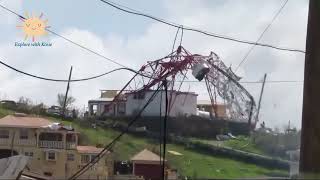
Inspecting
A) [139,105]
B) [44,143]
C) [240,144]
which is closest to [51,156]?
[44,143]

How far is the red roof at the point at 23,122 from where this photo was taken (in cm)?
4175

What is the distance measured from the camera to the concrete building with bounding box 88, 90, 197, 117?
2460cm

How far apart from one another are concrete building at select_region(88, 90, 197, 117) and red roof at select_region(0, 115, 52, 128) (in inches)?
134

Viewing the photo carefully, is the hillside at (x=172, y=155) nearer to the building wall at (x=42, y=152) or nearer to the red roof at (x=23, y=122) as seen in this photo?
the building wall at (x=42, y=152)

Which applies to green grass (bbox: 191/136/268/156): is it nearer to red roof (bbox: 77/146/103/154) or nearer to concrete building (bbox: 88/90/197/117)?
concrete building (bbox: 88/90/197/117)

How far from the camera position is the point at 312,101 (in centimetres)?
777

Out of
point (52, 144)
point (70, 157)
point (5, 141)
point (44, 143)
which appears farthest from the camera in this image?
point (5, 141)

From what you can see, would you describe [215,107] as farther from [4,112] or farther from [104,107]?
[4,112]

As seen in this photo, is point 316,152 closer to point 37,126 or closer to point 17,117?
point 37,126

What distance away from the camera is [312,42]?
7.88m

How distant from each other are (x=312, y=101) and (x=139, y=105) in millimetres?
19613

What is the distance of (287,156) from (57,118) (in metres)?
35.5

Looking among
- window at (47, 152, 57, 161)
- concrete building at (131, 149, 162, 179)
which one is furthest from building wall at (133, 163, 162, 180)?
window at (47, 152, 57, 161)

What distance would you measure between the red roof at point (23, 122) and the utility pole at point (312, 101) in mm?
34783
